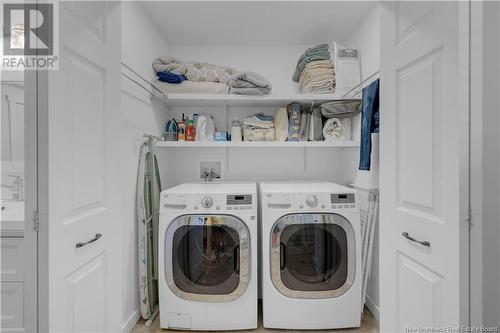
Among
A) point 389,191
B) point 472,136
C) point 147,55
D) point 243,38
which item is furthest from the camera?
point 243,38

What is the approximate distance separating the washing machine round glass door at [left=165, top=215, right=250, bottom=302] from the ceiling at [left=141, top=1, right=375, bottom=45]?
1618 mm

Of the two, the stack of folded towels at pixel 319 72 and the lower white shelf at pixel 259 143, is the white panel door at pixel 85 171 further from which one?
the stack of folded towels at pixel 319 72

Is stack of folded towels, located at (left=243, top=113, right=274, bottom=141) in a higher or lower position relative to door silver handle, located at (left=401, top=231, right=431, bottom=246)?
higher

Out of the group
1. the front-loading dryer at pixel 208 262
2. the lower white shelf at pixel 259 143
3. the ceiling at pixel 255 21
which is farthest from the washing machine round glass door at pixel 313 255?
the ceiling at pixel 255 21

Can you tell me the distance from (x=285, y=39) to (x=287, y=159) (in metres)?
1.15

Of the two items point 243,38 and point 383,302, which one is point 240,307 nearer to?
point 383,302

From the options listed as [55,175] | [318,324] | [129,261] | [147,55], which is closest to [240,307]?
[318,324]

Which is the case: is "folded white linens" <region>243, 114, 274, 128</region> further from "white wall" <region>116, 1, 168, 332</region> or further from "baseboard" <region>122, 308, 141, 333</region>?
"baseboard" <region>122, 308, 141, 333</region>

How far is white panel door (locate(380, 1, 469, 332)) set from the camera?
89 centimetres

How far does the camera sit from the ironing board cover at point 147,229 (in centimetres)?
193

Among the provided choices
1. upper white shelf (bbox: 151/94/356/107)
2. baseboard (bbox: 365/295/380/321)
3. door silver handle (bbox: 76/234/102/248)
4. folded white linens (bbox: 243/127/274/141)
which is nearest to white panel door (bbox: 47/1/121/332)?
door silver handle (bbox: 76/234/102/248)

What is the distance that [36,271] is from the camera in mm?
901

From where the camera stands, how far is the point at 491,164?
2.78 feet

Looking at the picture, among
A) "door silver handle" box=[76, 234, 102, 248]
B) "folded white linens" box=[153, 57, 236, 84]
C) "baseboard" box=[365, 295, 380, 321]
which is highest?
"folded white linens" box=[153, 57, 236, 84]
